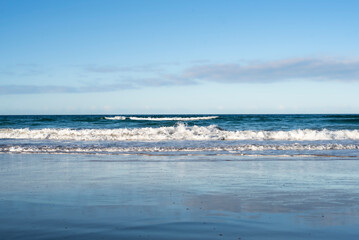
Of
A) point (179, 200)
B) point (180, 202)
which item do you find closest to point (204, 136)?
point (179, 200)

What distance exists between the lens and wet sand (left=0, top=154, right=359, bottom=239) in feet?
14.4

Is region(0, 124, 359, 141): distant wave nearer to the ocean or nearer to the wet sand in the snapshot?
the ocean

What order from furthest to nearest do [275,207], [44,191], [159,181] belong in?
[159,181] < [44,191] < [275,207]

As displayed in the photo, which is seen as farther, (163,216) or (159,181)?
(159,181)

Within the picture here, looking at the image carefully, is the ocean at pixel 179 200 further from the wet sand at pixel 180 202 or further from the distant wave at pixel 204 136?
the distant wave at pixel 204 136

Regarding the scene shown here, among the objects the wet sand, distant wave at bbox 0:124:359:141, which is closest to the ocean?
the wet sand

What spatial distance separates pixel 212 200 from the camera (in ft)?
19.7

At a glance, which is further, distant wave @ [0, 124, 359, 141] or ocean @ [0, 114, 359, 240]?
distant wave @ [0, 124, 359, 141]

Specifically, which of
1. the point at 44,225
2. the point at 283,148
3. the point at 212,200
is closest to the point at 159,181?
the point at 212,200

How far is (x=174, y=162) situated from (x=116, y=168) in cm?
207

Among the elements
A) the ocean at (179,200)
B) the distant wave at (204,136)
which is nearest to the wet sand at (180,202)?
the ocean at (179,200)

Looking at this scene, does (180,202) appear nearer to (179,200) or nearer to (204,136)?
(179,200)

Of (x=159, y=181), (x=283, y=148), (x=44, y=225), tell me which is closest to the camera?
(x=44, y=225)

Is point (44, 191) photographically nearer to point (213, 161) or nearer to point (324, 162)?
point (213, 161)
